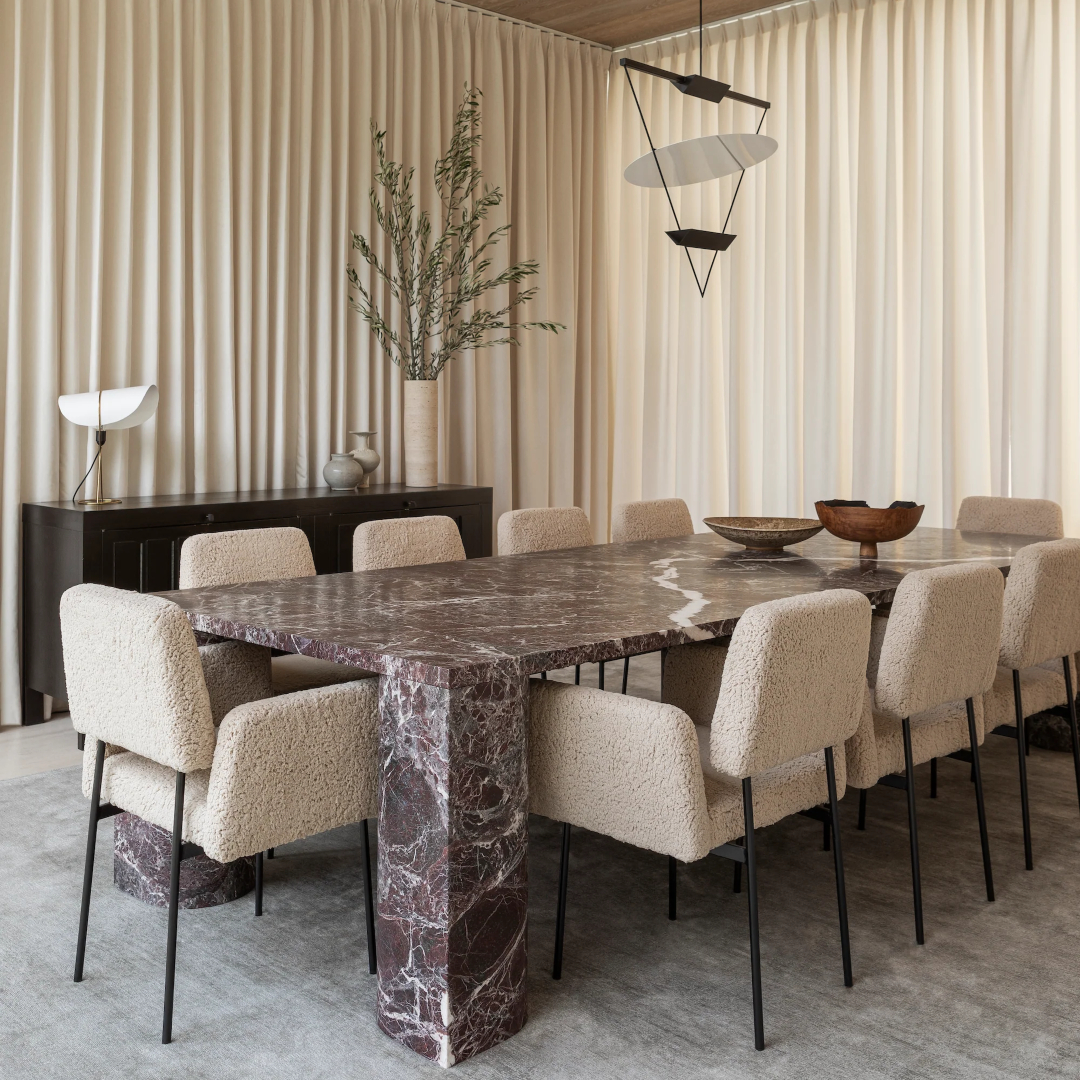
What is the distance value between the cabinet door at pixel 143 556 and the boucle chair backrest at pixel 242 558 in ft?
3.61

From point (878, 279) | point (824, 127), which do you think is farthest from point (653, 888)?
point (824, 127)

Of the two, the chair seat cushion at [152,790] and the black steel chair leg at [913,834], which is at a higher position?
the chair seat cushion at [152,790]

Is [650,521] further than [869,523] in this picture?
Yes

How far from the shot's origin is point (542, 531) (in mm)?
3941

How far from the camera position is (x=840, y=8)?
18.2 ft

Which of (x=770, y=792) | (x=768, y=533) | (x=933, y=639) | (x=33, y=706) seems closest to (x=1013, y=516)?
(x=768, y=533)

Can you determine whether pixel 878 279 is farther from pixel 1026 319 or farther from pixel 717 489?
pixel 717 489

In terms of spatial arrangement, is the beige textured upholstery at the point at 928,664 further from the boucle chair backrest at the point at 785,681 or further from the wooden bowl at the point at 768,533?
the wooden bowl at the point at 768,533

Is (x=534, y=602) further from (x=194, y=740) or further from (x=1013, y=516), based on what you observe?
(x=1013, y=516)

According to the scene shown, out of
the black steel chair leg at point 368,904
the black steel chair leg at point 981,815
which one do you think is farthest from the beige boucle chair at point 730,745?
the black steel chair leg at point 981,815

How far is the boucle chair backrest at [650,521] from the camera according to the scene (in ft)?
13.9

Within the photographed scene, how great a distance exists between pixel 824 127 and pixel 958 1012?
4.53 m

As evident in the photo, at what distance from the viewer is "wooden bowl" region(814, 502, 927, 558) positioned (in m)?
3.37

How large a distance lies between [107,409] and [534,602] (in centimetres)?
229
